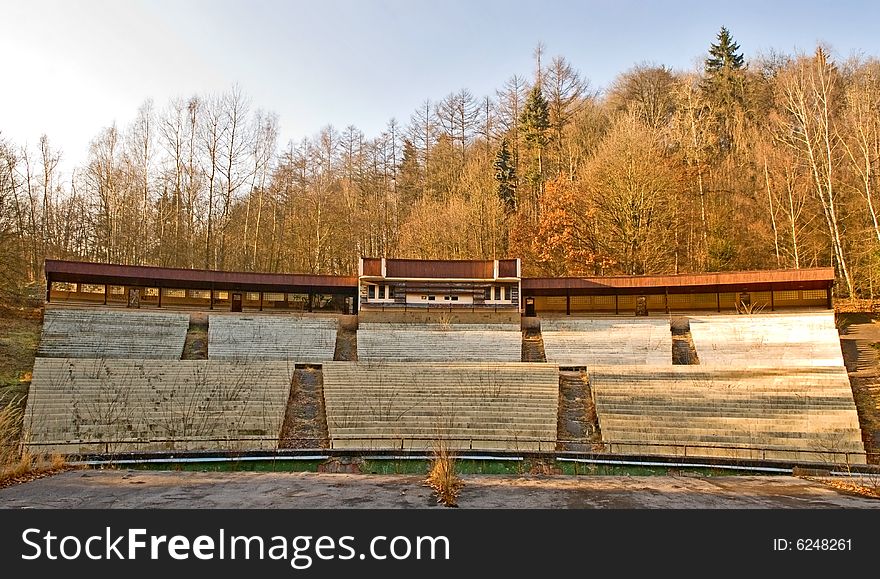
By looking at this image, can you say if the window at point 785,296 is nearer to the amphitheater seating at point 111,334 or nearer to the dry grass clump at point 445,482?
the dry grass clump at point 445,482

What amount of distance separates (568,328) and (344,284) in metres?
13.7

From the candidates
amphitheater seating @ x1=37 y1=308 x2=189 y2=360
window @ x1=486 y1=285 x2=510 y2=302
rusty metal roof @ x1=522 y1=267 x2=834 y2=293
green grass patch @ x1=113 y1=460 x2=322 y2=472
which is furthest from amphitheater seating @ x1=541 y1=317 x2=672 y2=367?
amphitheater seating @ x1=37 y1=308 x2=189 y2=360

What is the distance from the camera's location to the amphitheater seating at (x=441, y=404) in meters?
14.9

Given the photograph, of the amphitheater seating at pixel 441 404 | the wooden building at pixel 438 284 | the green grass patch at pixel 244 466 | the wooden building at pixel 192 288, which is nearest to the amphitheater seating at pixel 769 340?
the amphitheater seating at pixel 441 404

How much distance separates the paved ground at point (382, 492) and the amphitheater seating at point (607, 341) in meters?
16.7

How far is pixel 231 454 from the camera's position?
40.6 feet

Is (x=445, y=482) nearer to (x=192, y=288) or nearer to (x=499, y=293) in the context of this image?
(x=499, y=293)

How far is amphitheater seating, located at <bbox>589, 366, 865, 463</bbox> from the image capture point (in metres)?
14.5

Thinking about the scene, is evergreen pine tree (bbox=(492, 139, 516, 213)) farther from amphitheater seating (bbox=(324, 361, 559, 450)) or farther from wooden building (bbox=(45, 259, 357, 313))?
amphitheater seating (bbox=(324, 361, 559, 450))

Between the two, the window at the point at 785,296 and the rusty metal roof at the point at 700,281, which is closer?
the rusty metal roof at the point at 700,281

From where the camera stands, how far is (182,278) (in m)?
27.5

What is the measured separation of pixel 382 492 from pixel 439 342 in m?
20.1

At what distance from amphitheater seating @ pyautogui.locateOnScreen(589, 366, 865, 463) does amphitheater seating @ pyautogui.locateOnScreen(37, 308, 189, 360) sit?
19834mm
